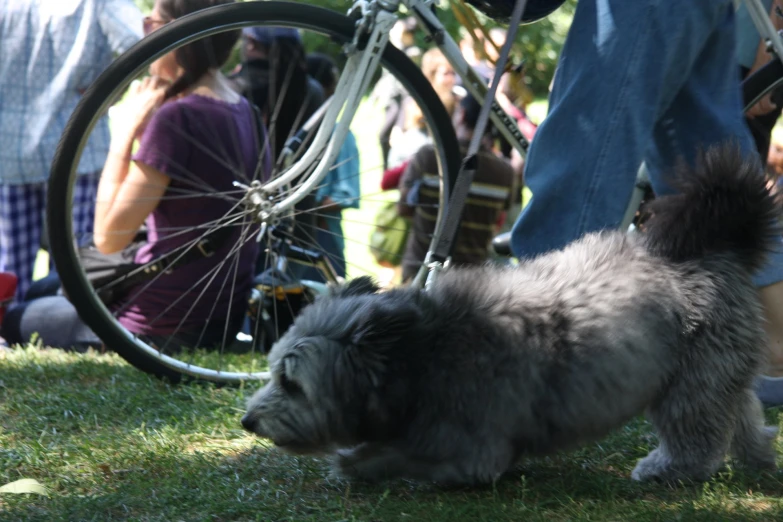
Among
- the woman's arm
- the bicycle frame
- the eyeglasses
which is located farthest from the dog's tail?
the eyeglasses

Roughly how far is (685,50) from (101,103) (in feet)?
6.12

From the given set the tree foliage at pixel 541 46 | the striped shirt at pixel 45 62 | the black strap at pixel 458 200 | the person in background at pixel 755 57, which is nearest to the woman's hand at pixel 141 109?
the striped shirt at pixel 45 62

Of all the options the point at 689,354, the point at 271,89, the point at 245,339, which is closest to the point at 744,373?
the point at 689,354

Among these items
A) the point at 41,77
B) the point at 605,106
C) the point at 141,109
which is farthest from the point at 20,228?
the point at 605,106

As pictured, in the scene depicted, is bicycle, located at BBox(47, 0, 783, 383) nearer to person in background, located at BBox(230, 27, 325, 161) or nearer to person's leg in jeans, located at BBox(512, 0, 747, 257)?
person's leg in jeans, located at BBox(512, 0, 747, 257)

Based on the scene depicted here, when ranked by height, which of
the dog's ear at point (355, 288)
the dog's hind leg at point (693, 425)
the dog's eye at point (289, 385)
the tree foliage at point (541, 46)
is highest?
the tree foliage at point (541, 46)

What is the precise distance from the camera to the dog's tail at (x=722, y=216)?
266 centimetres

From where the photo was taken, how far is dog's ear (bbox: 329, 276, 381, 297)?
8.69 feet

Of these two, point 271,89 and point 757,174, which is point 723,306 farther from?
point 271,89

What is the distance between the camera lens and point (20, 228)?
5.86 m

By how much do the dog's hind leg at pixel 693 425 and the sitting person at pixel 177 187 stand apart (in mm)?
2059

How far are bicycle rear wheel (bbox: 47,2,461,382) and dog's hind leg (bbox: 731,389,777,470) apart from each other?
132 centimetres

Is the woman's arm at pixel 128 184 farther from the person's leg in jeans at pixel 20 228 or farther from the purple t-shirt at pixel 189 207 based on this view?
the person's leg in jeans at pixel 20 228

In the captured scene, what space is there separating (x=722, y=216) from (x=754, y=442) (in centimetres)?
66
